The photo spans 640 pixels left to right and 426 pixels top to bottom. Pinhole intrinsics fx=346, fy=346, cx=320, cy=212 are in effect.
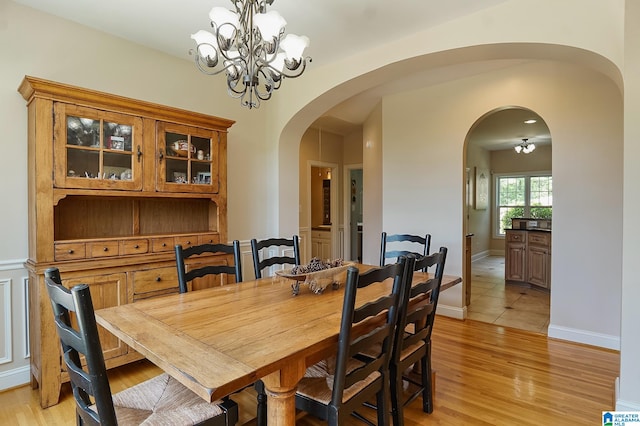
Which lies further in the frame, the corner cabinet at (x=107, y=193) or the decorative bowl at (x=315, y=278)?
the corner cabinet at (x=107, y=193)

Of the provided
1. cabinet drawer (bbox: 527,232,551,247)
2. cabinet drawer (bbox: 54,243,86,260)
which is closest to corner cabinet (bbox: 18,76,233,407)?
cabinet drawer (bbox: 54,243,86,260)

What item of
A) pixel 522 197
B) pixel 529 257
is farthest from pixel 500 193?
pixel 529 257

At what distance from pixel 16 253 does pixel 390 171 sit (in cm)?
371

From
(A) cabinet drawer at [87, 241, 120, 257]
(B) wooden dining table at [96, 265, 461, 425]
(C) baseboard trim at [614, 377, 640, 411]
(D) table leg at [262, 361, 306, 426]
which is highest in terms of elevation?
(A) cabinet drawer at [87, 241, 120, 257]

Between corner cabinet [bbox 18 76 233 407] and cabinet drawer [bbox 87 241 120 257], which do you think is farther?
cabinet drawer [bbox 87 241 120 257]

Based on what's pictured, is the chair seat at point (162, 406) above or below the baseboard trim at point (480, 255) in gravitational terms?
above

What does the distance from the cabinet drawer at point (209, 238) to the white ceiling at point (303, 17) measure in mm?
1679

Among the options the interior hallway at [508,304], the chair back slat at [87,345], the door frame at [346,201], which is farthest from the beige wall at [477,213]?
the chair back slat at [87,345]

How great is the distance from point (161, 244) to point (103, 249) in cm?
41

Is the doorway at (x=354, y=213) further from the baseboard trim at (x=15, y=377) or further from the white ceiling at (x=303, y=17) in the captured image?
the baseboard trim at (x=15, y=377)

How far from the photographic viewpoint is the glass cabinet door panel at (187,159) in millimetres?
2801

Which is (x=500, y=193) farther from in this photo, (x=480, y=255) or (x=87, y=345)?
(x=87, y=345)

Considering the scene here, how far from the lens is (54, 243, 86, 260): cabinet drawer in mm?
2291

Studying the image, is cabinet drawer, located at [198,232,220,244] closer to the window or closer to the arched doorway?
the arched doorway
